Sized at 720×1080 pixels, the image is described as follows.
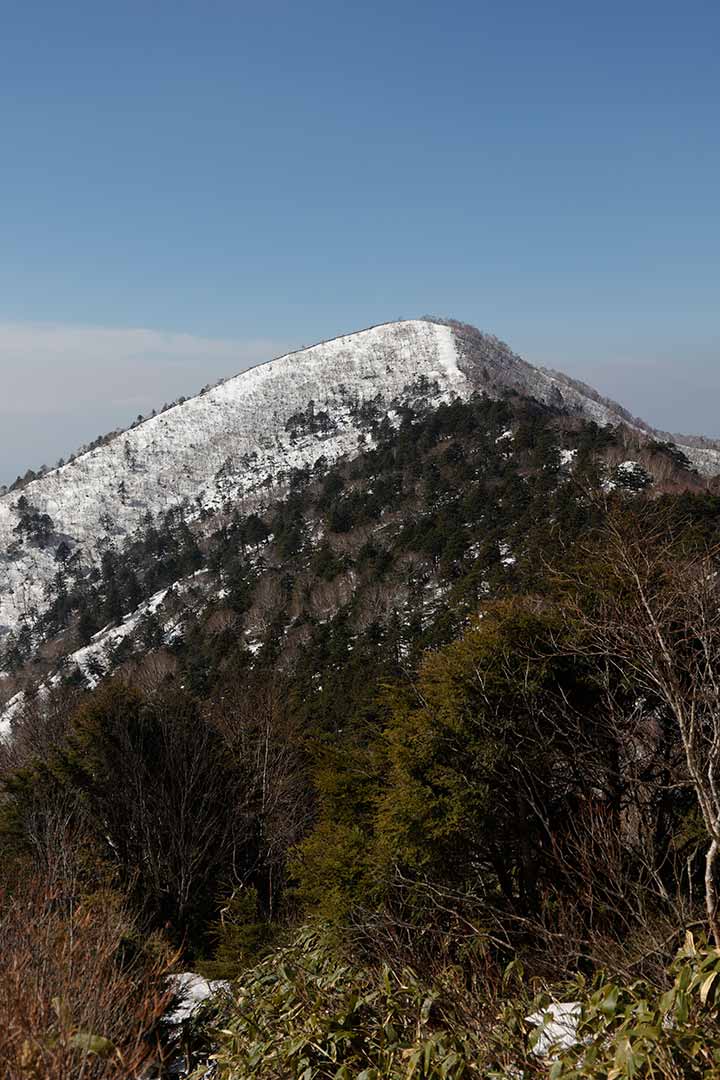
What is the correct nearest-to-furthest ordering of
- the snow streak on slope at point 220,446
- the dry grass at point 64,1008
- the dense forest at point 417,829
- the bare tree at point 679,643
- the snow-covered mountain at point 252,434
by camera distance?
the dry grass at point 64,1008 < the dense forest at point 417,829 < the bare tree at point 679,643 < the snow-covered mountain at point 252,434 < the snow streak on slope at point 220,446

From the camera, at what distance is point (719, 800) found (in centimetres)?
526

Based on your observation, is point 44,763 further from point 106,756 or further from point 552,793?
point 552,793

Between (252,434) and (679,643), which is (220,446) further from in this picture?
(679,643)

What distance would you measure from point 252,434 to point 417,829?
331ft

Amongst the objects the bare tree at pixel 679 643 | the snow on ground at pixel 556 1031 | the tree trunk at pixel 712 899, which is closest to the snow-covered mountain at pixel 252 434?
the bare tree at pixel 679 643

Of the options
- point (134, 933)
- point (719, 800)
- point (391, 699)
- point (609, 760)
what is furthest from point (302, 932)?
point (719, 800)

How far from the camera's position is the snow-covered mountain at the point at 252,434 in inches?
3792

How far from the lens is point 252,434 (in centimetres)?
A: 10931

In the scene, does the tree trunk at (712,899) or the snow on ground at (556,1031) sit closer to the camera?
the snow on ground at (556,1031)

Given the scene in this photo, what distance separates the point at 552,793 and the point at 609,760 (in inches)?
39.0

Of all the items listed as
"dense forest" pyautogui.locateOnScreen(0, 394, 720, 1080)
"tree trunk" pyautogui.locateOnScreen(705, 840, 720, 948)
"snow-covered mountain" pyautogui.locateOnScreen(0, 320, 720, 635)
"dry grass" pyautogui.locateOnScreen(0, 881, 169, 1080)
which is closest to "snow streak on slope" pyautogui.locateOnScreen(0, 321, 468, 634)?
"snow-covered mountain" pyautogui.locateOnScreen(0, 320, 720, 635)

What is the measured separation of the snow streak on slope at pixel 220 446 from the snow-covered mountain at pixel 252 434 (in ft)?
0.62

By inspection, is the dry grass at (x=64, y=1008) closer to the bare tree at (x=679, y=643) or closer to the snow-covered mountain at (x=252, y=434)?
the bare tree at (x=679, y=643)

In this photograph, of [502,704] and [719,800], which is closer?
[719,800]
